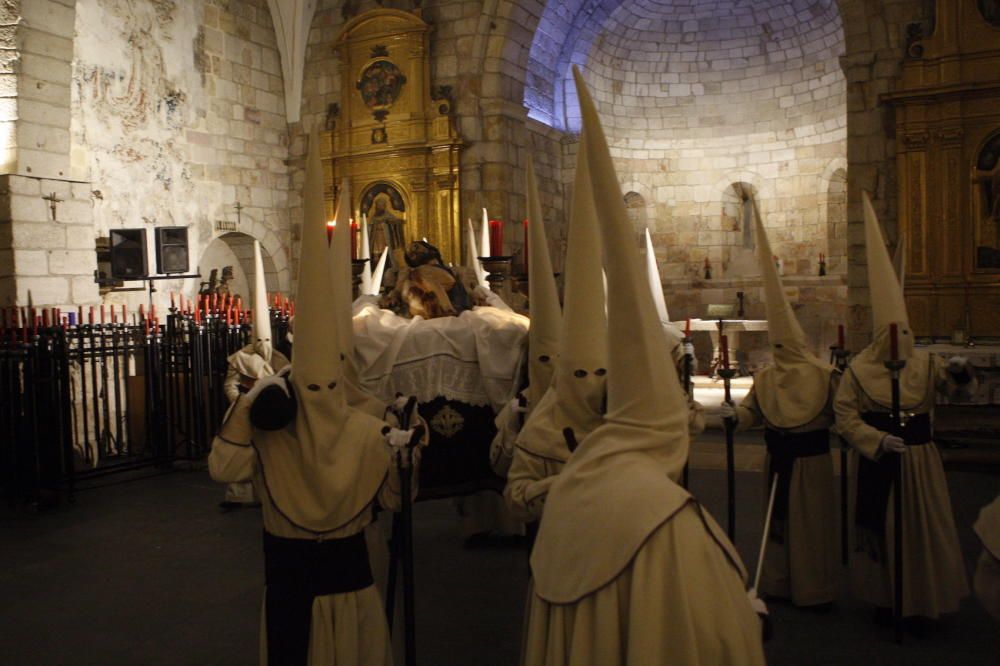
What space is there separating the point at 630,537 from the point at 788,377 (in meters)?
2.76

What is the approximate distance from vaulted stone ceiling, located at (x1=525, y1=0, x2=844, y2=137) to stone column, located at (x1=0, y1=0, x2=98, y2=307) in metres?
7.11

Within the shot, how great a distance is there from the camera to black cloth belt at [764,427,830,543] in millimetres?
4125

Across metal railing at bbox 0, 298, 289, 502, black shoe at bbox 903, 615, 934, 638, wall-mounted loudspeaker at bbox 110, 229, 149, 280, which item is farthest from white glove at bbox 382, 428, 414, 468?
wall-mounted loudspeaker at bbox 110, 229, 149, 280

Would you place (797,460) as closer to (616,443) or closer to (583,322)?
(583,322)

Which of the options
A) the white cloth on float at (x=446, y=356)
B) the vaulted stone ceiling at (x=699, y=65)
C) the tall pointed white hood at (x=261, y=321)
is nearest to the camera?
the tall pointed white hood at (x=261, y=321)

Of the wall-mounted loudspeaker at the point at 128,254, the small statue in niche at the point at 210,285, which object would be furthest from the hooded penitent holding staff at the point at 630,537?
the small statue in niche at the point at 210,285

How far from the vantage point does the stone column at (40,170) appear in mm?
7473

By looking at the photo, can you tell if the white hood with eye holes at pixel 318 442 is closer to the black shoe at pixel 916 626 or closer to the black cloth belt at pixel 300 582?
the black cloth belt at pixel 300 582

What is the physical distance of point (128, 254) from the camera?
902cm

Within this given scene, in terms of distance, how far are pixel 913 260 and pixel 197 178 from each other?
8185 millimetres

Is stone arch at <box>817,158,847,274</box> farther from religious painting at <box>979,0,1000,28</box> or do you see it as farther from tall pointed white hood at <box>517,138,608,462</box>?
tall pointed white hood at <box>517,138,608,462</box>

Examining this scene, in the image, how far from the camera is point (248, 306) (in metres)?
11.9

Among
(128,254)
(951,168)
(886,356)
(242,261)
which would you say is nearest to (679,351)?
(886,356)

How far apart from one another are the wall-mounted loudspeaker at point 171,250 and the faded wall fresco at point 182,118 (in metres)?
0.61
